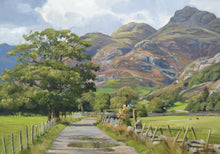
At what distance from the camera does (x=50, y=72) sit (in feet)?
137

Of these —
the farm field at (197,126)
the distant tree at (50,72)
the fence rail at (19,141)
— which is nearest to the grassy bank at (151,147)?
the farm field at (197,126)

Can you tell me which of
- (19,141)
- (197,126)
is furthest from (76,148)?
(197,126)

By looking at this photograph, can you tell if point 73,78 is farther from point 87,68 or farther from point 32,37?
point 32,37

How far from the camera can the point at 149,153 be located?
51.8 ft

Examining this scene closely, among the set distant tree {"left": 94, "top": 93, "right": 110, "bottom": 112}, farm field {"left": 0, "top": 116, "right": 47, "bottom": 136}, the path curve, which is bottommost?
the path curve

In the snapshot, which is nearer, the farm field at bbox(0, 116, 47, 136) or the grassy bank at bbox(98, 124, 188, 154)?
the grassy bank at bbox(98, 124, 188, 154)

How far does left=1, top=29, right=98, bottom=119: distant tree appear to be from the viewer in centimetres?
4209

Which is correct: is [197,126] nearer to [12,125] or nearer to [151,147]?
[12,125]

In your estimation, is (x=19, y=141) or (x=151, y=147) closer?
(x=19, y=141)

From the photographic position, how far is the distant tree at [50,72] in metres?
42.1

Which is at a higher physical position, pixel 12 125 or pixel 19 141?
pixel 19 141

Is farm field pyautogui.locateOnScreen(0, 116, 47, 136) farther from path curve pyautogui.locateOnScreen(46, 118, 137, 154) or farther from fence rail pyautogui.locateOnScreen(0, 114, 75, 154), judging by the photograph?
path curve pyautogui.locateOnScreen(46, 118, 137, 154)

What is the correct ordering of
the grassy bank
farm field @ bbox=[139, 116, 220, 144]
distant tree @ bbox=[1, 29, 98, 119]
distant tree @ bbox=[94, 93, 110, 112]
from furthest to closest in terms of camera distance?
distant tree @ bbox=[94, 93, 110, 112]
distant tree @ bbox=[1, 29, 98, 119]
farm field @ bbox=[139, 116, 220, 144]
the grassy bank

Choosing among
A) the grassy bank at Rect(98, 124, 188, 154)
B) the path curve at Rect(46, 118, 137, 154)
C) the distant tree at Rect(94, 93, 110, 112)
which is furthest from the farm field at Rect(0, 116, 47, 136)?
the distant tree at Rect(94, 93, 110, 112)
